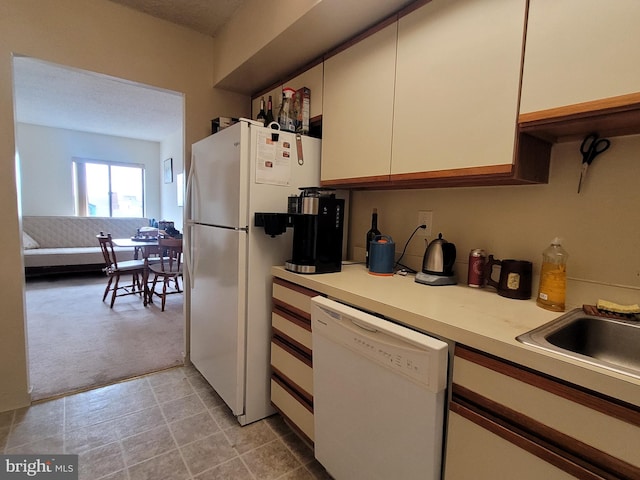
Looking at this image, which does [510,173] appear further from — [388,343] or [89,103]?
[89,103]

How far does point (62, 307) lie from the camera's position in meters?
3.64

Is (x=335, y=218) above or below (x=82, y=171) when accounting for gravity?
below

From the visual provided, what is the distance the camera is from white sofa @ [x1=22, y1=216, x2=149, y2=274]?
480 centimetres

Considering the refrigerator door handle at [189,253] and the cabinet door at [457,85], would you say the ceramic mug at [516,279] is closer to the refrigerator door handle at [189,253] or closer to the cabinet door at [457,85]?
the cabinet door at [457,85]

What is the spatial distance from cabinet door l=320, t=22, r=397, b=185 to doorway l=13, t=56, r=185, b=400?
4.15 ft

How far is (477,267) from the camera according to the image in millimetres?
1376

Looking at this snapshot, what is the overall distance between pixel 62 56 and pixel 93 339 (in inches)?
87.8

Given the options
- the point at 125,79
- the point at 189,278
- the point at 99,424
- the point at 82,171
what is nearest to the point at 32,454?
the point at 99,424

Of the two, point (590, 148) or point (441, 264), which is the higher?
point (590, 148)

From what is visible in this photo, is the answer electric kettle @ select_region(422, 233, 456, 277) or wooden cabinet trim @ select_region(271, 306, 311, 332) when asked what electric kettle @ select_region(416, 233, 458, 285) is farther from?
wooden cabinet trim @ select_region(271, 306, 311, 332)

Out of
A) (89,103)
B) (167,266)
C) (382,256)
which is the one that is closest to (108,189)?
(89,103)

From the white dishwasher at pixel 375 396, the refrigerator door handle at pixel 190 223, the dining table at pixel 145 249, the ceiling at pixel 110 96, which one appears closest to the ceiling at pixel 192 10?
the ceiling at pixel 110 96

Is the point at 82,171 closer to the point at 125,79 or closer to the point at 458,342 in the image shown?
the point at 125,79

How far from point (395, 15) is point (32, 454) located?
2632mm
